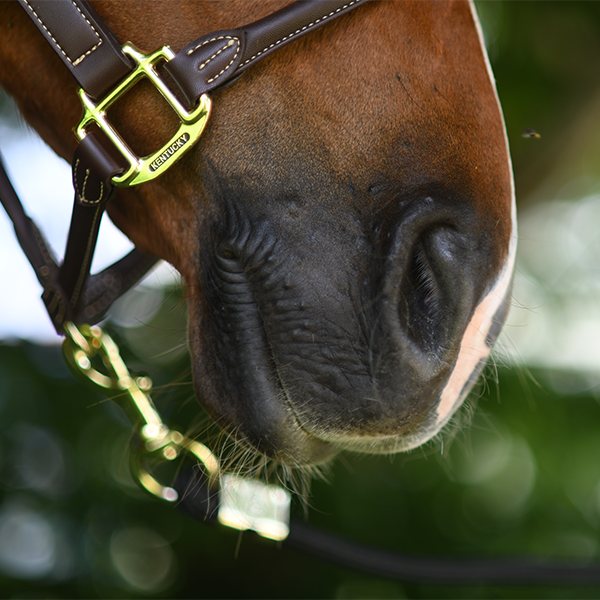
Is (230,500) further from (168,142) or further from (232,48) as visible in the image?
(232,48)

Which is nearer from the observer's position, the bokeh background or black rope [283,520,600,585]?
black rope [283,520,600,585]

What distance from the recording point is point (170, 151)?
0.64 m

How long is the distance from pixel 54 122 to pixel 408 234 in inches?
25.4

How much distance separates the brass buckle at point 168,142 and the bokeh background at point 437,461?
1.34 meters

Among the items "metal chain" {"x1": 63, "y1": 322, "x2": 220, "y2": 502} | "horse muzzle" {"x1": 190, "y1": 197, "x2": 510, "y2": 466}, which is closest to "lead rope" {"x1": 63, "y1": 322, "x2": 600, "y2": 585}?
"metal chain" {"x1": 63, "y1": 322, "x2": 220, "y2": 502}

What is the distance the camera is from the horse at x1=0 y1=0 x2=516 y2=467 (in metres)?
0.62

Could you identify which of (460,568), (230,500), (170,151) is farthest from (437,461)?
(170,151)

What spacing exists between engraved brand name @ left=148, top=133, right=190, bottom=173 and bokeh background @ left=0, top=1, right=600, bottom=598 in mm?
1352

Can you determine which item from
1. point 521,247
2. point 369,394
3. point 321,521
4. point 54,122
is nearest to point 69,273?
point 54,122

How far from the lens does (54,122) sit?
850 millimetres

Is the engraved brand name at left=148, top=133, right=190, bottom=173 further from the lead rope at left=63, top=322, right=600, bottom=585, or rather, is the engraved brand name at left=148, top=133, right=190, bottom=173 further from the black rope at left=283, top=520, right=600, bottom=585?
the black rope at left=283, top=520, right=600, bottom=585

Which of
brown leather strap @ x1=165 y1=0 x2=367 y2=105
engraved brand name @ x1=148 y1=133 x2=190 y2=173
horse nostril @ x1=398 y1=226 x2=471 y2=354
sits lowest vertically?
horse nostril @ x1=398 y1=226 x2=471 y2=354

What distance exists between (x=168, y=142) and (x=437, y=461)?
2.24 meters

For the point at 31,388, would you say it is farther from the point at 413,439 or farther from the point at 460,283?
the point at 460,283
